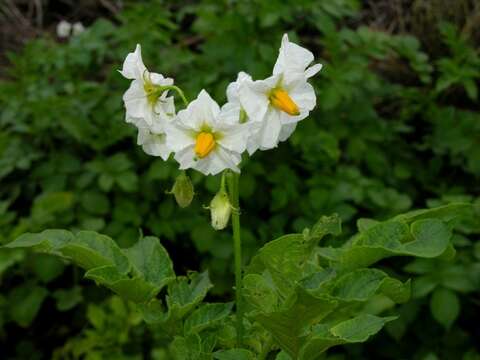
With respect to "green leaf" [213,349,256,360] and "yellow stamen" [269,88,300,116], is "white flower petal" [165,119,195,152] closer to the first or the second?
"yellow stamen" [269,88,300,116]

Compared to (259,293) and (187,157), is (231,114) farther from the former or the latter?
(259,293)

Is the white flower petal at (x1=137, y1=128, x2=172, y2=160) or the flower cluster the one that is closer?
the flower cluster

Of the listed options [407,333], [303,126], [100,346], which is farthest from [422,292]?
[100,346]

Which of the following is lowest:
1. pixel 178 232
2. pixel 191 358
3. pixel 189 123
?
pixel 178 232

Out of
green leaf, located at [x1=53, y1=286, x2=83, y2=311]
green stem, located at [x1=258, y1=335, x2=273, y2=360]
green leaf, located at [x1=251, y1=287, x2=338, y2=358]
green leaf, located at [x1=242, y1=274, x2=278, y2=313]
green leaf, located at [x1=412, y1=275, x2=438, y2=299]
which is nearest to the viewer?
green leaf, located at [x1=251, y1=287, x2=338, y2=358]

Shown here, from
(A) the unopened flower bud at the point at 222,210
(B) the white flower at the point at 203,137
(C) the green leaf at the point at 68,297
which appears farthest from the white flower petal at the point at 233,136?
(C) the green leaf at the point at 68,297

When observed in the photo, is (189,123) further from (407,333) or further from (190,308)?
(407,333)

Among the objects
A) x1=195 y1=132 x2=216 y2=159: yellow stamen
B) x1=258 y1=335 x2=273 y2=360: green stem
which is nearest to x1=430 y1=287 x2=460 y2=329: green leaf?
x1=258 y1=335 x2=273 y2=360: green stem
